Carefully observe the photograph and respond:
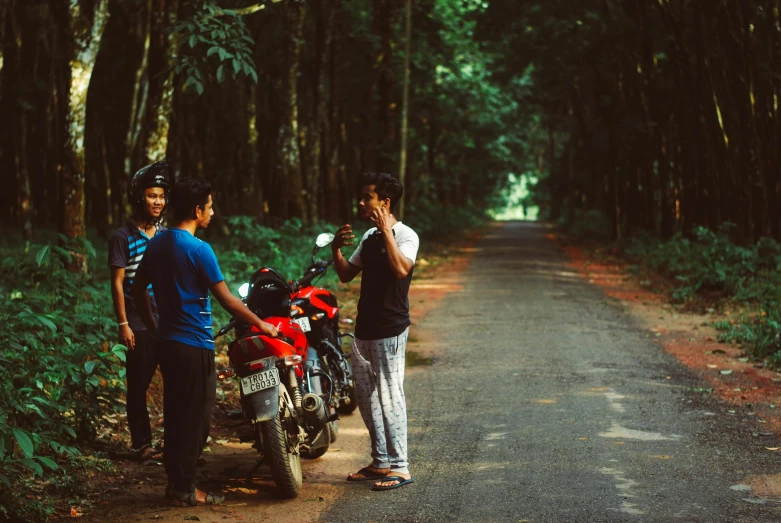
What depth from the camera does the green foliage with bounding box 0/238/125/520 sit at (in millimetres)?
5387

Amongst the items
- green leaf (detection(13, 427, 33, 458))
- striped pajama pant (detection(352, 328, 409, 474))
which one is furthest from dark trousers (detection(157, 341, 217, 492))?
striped pajama pant (detection(352, 328, 409, 474))

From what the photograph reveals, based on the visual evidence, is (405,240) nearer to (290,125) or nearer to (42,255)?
(42,255)

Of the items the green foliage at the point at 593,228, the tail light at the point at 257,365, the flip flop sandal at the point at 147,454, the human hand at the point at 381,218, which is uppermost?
the human hand at the point at 381,218

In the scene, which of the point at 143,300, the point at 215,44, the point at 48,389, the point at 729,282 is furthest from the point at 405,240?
the point at 729,282

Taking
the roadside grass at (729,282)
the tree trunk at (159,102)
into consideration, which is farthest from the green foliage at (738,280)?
the tree trunk at (159,102)

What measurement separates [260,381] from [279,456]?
48 cm

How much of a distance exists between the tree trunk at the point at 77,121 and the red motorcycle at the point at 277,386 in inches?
220

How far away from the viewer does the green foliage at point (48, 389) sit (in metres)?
5.39

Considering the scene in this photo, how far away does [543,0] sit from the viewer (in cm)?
2795

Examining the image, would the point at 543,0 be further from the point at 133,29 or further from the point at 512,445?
the point at 512,445

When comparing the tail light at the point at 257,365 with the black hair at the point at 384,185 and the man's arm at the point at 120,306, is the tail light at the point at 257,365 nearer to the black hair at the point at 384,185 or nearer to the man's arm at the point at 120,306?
the man's arm at the point at 120,306

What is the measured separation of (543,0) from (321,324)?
75.1ft

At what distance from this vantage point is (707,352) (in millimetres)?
11188

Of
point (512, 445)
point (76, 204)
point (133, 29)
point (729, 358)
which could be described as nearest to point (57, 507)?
point (512, 445)
